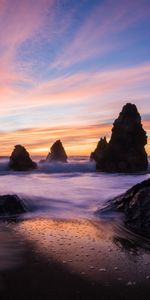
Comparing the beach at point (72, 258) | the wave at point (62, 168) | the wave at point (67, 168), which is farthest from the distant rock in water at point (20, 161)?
the beach at point (72, 258)

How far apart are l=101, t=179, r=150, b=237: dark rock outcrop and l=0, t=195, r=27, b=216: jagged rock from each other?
8.55 feet

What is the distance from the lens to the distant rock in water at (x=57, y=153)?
65812 mm

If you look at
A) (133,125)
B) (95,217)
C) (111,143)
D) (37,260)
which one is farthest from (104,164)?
(37,260)

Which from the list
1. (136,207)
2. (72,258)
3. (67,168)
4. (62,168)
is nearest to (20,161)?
(62,168)

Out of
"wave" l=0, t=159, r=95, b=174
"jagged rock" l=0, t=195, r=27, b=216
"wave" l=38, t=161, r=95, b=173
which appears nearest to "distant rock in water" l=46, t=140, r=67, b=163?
"wave" l=0, t=159, r=95, b=174

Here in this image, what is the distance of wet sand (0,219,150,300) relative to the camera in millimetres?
5367

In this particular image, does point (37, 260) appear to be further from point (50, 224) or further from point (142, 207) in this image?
point (142, 207)

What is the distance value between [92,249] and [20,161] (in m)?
45.4

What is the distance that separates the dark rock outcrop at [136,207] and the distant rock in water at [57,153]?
2102 inches

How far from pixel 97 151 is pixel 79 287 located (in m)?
54.1

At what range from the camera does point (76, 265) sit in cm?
639

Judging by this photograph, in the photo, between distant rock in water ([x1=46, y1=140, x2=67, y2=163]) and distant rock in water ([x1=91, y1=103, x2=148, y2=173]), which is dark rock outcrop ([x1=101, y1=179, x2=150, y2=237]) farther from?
distant rock in water ([x1=46, y1=140, x2=67, y2=163])

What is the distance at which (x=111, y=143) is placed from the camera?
5181 cm

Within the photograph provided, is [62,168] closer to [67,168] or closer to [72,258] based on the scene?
[67,168]
